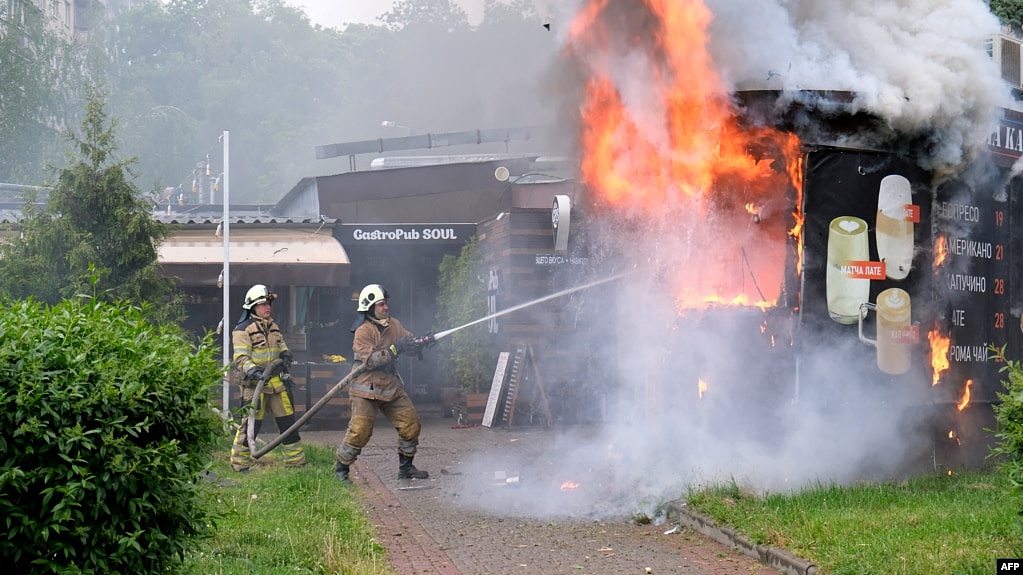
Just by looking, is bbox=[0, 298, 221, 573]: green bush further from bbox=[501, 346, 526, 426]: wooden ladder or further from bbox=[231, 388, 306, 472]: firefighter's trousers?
bbox=[501, 346, 526, 426]: wooden ladder

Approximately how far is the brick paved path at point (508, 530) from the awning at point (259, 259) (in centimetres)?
529

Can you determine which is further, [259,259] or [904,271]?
[259,259]

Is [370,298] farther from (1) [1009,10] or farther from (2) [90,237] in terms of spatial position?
(1) [1009,10]

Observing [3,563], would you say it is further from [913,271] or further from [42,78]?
[42,78]

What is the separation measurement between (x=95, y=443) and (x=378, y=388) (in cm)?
625

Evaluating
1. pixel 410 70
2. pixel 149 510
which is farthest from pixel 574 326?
pixel 410 70

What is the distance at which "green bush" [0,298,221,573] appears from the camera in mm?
4812

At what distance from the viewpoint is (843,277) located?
928cm

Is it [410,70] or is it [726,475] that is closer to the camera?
[726,475]

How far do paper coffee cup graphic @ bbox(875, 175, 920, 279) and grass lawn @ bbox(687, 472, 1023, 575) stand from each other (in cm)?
186

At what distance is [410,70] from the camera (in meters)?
37.2

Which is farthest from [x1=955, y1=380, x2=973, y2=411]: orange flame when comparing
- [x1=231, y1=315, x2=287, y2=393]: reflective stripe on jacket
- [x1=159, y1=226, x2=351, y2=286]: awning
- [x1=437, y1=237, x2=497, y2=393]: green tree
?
[x1=159, y1=226, x2=351, y2=286]: awning

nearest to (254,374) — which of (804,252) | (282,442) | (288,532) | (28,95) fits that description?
(282,442)

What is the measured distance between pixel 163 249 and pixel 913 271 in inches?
468
